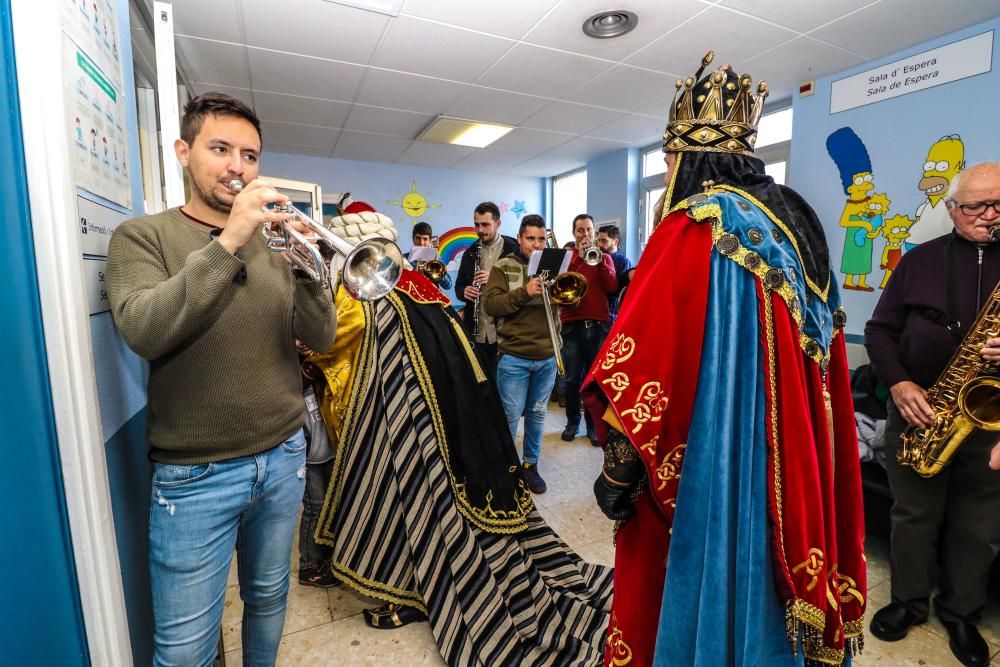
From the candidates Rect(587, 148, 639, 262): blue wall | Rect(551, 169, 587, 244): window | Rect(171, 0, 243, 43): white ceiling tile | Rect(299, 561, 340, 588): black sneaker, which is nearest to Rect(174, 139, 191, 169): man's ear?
Rect(299, 561, 340, 588): black sneaker

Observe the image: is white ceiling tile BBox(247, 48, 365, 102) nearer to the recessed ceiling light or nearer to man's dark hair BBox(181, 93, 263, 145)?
the recessed ceiling light

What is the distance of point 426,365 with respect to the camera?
76.9 inches

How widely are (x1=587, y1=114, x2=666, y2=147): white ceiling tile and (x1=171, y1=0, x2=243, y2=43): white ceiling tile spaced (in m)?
3.42

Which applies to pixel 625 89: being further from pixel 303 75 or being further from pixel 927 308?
pixel 927 308

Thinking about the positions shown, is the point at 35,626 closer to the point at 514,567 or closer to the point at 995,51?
the point at 514,567

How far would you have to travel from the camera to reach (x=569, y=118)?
5.02 meters

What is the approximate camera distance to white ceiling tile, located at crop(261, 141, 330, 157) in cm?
604

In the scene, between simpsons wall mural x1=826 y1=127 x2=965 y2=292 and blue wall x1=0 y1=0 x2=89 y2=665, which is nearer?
blue wall x1=0 y1=0 x2=89 y2=665

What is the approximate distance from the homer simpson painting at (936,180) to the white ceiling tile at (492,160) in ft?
13.4

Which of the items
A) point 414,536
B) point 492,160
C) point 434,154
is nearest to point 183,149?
point 414,536

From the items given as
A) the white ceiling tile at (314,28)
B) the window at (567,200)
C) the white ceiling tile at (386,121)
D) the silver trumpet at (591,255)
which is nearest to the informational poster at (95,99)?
the white ceiling tile at (314,28)

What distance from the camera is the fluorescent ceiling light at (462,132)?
5162mm

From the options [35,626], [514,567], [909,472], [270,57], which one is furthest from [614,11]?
[35,626]

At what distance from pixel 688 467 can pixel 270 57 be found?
395 cm
